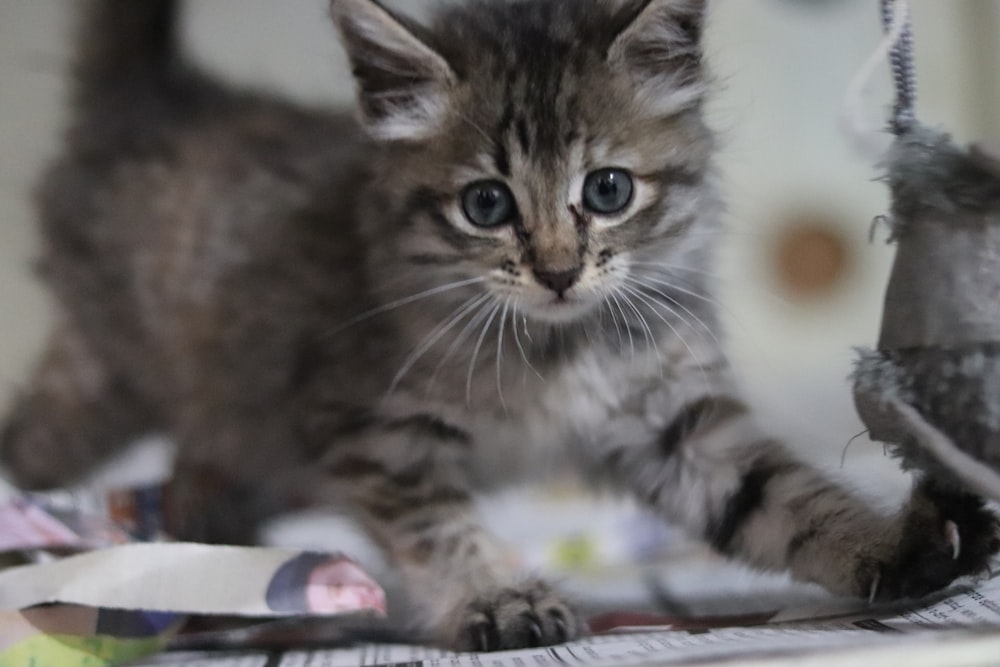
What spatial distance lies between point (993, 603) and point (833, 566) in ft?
0.60

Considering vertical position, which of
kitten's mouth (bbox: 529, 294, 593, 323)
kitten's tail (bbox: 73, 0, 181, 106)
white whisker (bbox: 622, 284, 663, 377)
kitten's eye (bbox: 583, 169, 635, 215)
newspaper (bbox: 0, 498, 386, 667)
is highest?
kitten's tail (bbox: 73, 0, 181, 106)

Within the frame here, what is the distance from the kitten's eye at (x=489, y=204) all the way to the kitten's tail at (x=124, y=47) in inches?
32.0

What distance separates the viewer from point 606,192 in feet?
3.46

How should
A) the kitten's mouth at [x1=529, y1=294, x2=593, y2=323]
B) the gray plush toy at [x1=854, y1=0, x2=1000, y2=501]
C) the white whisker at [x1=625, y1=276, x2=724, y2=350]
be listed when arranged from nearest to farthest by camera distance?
the gray plush toy at [x1=854, y1=0, x2=1000, y2=501] → the kitten's mouth at [x1=529, y1=294, x2=593, y2=323] → the white whisker at [x1=625, y1=276, x2=724, y2=350]

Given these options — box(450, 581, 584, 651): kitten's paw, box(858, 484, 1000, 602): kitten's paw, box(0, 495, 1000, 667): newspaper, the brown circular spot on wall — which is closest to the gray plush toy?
box(858, 484, 1000, 602): kitten's paw

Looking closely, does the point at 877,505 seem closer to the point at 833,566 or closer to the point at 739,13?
the point at 833,566

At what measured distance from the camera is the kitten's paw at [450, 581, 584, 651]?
0.96 metres

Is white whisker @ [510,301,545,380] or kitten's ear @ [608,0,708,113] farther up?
kitten's ear @ [608,0,708,113]

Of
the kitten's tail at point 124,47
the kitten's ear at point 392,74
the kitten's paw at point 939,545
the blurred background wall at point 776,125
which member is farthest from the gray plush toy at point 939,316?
the kitten's tail at point 124,47

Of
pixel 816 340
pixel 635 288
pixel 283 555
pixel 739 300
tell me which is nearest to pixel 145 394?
pixel 283 555

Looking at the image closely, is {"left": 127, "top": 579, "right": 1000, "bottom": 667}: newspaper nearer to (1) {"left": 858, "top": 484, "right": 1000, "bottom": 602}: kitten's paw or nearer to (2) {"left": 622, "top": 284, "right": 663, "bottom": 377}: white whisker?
(1) {"left": 858, "top": 484, "right": 1000, "bottom": 602}: kitten's paw

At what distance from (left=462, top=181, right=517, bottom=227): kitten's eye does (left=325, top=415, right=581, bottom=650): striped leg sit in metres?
0.28

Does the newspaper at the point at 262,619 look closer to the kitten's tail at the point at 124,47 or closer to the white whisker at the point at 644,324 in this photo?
the white whisker at the point at 644,324

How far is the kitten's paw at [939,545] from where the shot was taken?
2.98ft
